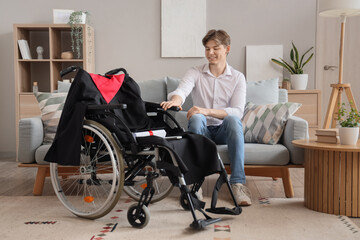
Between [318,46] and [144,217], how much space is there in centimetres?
333

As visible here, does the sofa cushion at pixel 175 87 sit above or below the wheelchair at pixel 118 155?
above

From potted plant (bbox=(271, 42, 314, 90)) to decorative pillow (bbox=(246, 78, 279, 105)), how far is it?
1190 mm

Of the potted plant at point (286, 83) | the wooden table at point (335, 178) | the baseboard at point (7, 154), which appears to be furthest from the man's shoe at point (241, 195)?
the baseboard at point (7, 154)

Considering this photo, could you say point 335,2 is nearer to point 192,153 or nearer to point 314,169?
point 314,169

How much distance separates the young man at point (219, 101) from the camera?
245 cm

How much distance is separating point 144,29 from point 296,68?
5.73ft

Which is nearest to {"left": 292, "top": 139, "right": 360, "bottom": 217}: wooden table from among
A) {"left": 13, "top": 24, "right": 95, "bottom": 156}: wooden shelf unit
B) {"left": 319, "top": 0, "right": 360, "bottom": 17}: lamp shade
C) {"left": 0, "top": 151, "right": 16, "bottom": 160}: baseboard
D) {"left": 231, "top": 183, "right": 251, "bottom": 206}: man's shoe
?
{"left": 231, "top": 183, "right": 251, "bottom": 206}: man's shoe

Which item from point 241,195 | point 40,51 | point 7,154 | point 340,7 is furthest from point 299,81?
point 7,154

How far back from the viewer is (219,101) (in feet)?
9.14

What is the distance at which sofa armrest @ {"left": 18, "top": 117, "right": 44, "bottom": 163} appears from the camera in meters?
2.65

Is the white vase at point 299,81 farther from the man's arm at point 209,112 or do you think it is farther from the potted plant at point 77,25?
the potted plant at point 77,25

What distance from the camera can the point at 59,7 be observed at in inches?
185

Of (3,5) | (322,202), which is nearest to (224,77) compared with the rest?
(322,202)

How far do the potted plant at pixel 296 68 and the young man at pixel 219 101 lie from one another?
1.67 m
